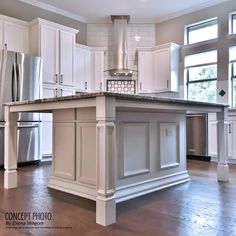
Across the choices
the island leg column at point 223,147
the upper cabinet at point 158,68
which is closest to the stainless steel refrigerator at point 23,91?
the upper cabinet at point 158,68

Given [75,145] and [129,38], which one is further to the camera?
[129,38]

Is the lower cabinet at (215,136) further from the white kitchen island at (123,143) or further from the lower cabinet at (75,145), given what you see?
the lower cabinet at (75,145)

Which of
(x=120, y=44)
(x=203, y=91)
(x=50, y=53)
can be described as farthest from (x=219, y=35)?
(x=50, y=53)

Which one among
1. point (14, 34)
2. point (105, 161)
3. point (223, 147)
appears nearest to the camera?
point (105, 161)

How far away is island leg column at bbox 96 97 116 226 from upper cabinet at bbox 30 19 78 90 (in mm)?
3268

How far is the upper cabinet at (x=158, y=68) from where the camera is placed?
5617 millimetres

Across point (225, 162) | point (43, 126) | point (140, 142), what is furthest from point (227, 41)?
point (43, 126)

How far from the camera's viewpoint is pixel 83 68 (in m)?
5.80

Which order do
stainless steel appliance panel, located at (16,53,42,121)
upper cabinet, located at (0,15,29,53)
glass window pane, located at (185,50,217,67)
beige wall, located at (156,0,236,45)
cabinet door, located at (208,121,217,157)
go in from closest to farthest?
stainless steel appliance panel, located at (16,53,42,121) → upper cabinet, located at (0,15,29,53) → cabinet door, located at (208,121,217,157) → beige wall, located at (156,0,236,45) → glass window pane, located at (185,50,217,67)

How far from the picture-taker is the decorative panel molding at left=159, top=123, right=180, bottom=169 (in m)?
2.91

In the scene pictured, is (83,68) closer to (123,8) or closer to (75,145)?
(123,8)

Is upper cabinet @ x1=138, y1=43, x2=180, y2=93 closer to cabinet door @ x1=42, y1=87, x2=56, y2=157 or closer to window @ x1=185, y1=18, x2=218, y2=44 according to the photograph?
window @ x1=185, y1=18, x2=218, y2=44

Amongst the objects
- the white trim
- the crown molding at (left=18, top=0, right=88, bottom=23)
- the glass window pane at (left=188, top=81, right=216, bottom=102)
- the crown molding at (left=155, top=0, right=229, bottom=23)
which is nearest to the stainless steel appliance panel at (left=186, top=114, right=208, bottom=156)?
the glass window pane at (left=188, top=81, right=216, bottom=102)

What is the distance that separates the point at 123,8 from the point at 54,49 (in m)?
1.84
